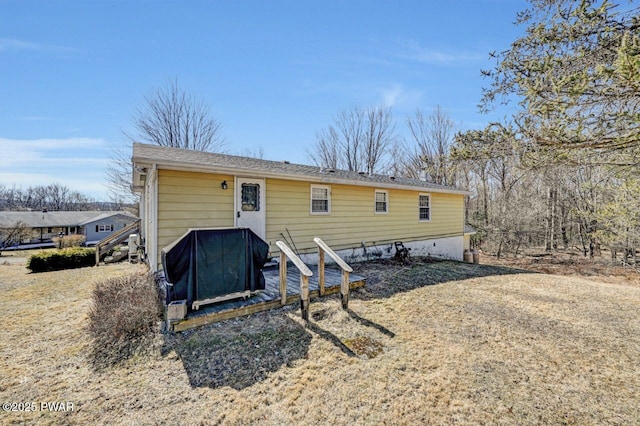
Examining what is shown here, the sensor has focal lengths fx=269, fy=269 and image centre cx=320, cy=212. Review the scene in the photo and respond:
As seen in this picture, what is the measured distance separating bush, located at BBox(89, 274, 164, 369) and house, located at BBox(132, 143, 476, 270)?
1.43m

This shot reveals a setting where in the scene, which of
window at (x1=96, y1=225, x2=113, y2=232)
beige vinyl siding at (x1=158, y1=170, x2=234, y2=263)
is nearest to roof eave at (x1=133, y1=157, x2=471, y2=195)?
beige vinyl siding at (x1=158, y1=170, x2=234, y2=263)

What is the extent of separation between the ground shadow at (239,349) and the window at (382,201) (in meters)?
6.62

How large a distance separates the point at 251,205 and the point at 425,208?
26.1 ft

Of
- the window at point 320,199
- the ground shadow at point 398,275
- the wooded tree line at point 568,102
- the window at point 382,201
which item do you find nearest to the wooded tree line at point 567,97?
the wooded tree line at point 568,102

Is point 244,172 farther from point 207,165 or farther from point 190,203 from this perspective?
point 190,203

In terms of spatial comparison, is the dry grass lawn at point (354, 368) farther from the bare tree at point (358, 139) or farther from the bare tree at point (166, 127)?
the bare tree at point (358, 139)

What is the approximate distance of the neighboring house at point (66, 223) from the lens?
32594mm

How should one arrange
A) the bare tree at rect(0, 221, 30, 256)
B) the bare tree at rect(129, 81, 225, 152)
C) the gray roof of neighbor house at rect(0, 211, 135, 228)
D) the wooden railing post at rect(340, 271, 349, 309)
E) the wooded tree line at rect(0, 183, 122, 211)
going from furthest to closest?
1. the wooded tree line at rect(0, 183, 122, 211)
2. the gray roof of neighbor house at rect(0, 211, 135, 228)
3. the bare tree at rect(0, 221, 30, 256)
4. the bare tree at rect(129, 81, 225, 152)
5. the wooden railing post at rect(340, 271, 349, 309)

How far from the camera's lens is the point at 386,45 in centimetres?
801

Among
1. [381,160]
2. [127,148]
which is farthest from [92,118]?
[381,160]

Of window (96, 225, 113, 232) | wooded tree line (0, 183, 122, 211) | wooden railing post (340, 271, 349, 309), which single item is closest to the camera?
wooden railing post (340, 271, 349, 309)

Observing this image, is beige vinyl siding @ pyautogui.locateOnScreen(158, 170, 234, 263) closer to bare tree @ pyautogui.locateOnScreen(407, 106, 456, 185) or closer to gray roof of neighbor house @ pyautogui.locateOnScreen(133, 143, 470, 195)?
gray roof of neighbor house @ pyautogui.locateOnScreen(133, 143, 470, 195)

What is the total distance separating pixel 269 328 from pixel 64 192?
8095 cm

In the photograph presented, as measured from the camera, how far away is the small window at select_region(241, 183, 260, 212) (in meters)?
6.94
